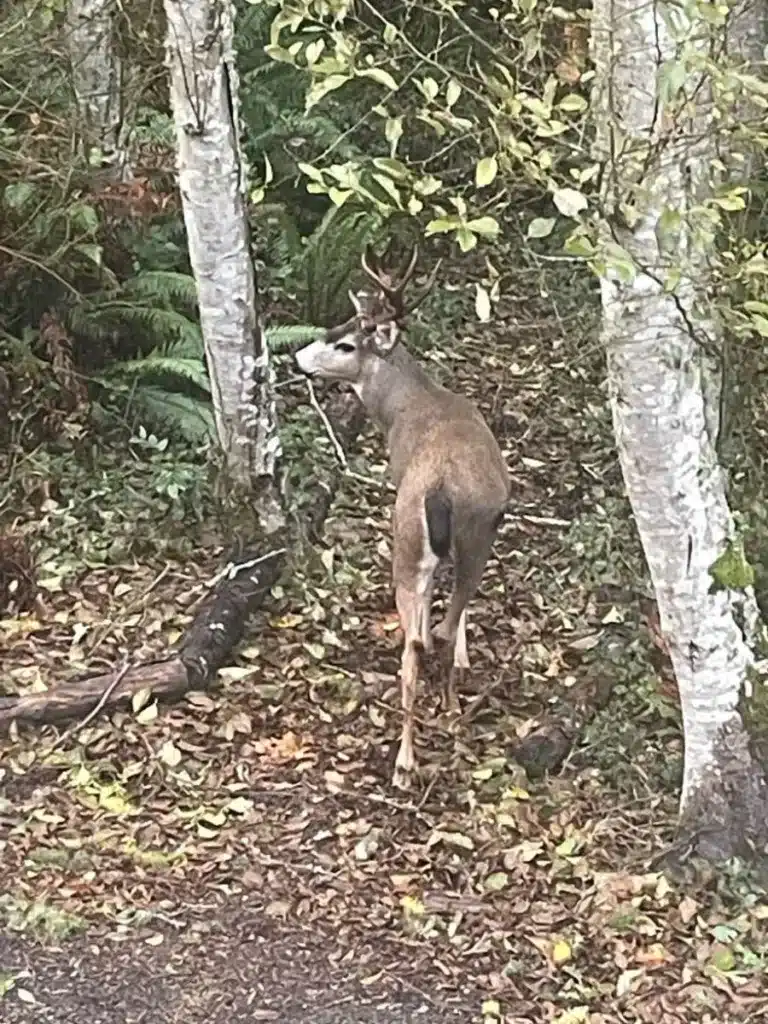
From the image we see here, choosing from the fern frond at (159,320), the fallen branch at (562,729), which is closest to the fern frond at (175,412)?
the fern frond at (159,320)

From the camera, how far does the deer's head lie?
7676 millimetres

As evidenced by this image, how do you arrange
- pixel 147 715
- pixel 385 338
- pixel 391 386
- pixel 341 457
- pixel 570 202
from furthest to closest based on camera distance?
pixel 341 457 → pixel 385 338 → pixel 391 386 → pixel 147 715 → pixel 570 202

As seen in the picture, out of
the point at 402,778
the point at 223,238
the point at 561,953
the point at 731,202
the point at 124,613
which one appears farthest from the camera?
the point at 124,613

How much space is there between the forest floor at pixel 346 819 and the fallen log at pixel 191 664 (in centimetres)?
7

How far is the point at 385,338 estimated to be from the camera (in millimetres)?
7680

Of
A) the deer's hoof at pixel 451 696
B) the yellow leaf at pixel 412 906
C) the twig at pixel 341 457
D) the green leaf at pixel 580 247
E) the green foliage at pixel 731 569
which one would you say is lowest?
the yellow leaf at pixel 412 906

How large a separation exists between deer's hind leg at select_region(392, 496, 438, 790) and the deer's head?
151cm

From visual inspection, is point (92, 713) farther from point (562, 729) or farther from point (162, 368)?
point (162, 368)

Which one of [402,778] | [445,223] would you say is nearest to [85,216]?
[402,778]

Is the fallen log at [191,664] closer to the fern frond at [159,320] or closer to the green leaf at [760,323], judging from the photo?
the fern frond at [159,320]

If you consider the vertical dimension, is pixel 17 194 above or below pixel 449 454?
above

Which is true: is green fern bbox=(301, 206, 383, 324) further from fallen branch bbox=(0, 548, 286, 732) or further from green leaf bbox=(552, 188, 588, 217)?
green leaf bbox=(552, 188, 588, 217)

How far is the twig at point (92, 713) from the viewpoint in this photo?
6.27 metres

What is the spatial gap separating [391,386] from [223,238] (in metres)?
1.09
